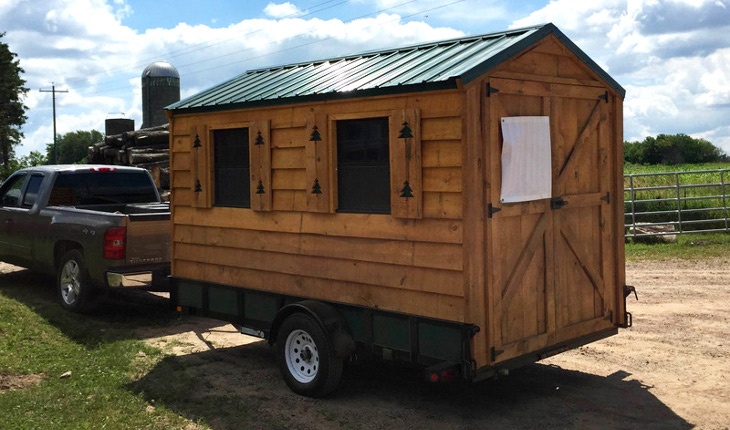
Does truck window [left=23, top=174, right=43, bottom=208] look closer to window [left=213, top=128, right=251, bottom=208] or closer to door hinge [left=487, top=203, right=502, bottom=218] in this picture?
window [left=213, top=128, right=251, bottom=208]

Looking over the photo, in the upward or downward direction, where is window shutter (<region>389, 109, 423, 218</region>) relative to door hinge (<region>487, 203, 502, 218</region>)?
upward

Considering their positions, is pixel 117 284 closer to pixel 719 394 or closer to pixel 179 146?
pixel 179 146

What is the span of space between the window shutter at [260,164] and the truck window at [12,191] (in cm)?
574

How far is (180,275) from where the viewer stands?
862cm

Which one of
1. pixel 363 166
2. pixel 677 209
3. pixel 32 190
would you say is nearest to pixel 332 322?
pixel 363 166

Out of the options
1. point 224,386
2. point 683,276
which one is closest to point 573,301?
point 224,386

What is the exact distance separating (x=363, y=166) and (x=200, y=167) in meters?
2.31

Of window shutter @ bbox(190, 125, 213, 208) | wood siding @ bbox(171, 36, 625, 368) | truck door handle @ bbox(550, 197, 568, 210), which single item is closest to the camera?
wood siding @ bbox(171, 36, 625, 368)

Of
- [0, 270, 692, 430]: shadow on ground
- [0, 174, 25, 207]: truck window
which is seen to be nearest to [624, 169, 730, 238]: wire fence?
[0, 270, 692, 430]: shadow on ground

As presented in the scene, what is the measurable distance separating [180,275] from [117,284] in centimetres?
113

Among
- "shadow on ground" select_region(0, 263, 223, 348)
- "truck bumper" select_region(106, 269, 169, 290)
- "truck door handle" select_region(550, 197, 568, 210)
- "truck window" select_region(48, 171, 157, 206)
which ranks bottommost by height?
"shadow on ground" select_region(0, 263, 223, 348)

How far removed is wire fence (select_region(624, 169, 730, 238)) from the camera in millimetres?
17266

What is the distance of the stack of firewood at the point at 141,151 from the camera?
656 inches

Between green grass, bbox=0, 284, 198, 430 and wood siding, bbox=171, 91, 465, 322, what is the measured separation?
4.04 feet
